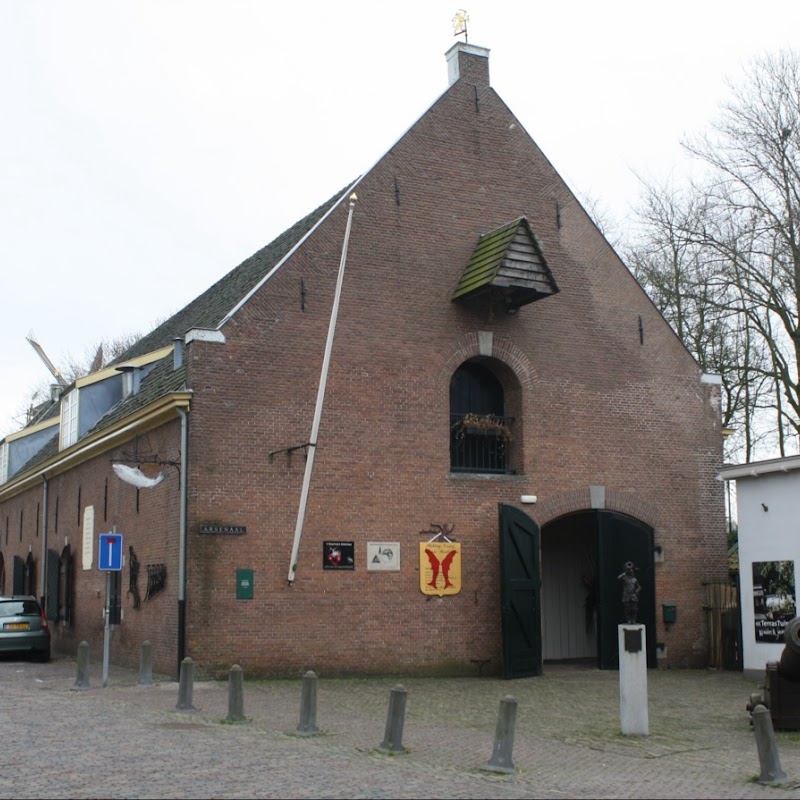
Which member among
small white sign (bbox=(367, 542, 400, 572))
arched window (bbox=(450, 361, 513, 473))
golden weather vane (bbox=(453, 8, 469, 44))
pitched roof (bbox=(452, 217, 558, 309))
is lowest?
small white sign (bbox=(367, 542, 400, 572))

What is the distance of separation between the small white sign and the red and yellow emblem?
0.48 meters

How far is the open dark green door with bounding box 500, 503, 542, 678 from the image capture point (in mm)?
19594

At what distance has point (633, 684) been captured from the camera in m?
12.9

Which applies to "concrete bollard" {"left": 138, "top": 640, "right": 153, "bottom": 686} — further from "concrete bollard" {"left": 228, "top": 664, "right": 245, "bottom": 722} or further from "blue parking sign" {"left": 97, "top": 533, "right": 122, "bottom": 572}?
"concrete bollard" {"left": 228, "top": 664, "right": 245, "bottom": 722}

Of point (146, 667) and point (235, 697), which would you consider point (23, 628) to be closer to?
point (146, 667)

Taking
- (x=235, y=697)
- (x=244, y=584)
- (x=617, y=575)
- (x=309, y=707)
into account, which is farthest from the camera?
(x=617, y=575)

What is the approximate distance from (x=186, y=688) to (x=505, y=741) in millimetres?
5412

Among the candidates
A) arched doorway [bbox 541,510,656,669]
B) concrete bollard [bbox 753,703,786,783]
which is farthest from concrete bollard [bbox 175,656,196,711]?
arched doorway [bbox 541,510,656,669]

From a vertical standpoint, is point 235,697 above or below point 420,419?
below

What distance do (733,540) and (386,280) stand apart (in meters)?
15.4

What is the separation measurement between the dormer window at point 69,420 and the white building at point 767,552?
14.7 m

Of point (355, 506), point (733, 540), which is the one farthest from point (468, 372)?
point (733, 540)

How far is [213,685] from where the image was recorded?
1731 cm

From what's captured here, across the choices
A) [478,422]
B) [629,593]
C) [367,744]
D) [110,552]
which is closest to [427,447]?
[478,422]
